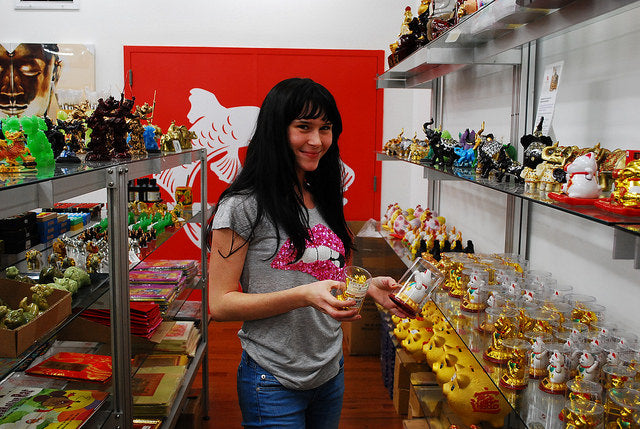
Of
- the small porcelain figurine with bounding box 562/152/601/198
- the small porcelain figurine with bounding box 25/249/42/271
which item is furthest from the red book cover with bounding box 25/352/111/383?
the small porcelain figurine with bounding box 562/152/601/198

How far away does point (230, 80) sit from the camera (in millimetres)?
5125

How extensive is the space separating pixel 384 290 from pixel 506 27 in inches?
45.5

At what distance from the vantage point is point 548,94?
2.25 m

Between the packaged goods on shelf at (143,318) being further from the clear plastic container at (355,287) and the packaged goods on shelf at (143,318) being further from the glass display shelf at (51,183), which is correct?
the clear plastic container at (355,287)

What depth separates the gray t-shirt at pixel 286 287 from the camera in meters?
1.62

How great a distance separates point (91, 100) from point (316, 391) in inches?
73.0

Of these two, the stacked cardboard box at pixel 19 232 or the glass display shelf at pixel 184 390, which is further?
the glass display shelf at pixel 184 390

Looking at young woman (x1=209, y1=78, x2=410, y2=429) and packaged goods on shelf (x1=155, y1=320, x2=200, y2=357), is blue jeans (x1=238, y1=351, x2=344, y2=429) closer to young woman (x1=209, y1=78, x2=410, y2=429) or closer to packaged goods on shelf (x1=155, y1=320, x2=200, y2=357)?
young woman (x1=209, y1=78, x2=410, y2=429)

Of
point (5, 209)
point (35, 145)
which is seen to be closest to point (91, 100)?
point (35, 145)

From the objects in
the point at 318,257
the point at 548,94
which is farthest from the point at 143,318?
the point at 548,94

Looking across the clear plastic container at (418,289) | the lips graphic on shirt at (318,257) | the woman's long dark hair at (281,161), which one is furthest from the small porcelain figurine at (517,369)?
the woman's long dark hair at (281,161)

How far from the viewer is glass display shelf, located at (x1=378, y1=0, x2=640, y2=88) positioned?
5.90 ft

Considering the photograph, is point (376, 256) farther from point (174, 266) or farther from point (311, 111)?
point (311, 111)

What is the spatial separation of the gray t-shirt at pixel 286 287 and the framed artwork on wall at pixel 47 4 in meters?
4.23
